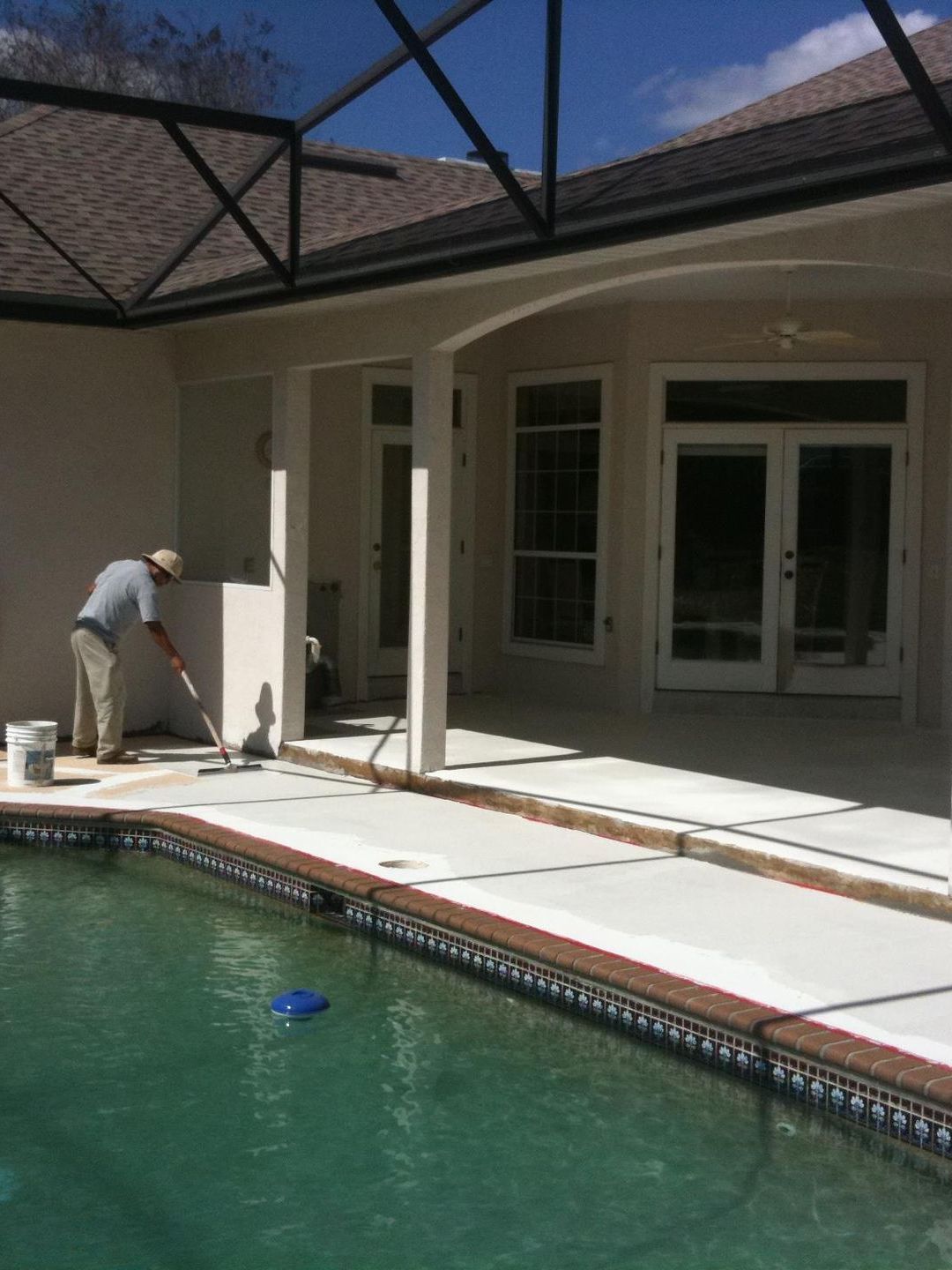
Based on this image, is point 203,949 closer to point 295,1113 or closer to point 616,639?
point 295,1113

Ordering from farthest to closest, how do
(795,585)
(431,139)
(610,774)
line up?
(795,585) < (610,774) < (431,139)

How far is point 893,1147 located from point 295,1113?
1.84 metres

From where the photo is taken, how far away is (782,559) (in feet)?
39.0

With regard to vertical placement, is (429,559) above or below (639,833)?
above

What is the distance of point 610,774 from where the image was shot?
9.23 m

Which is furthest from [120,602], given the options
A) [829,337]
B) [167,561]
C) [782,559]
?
[782,559]

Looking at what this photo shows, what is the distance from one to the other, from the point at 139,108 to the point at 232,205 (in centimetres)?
82

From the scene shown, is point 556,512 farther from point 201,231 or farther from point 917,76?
point 917,76

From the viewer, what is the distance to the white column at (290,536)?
10.2 meters

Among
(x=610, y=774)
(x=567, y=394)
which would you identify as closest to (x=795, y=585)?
(x=567, y=394)

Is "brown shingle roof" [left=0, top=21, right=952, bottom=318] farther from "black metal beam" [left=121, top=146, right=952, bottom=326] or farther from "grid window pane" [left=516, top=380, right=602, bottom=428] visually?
"grid window pane" [left=516, top=380, right=602, bottom=428]

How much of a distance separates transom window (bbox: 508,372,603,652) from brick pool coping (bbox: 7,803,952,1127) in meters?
5.11

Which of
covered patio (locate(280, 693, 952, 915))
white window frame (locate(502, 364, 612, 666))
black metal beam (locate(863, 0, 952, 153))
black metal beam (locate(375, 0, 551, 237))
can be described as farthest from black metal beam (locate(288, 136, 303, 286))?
black metal beam (locate(863, 0, 952, 153))

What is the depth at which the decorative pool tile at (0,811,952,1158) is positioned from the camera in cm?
451
